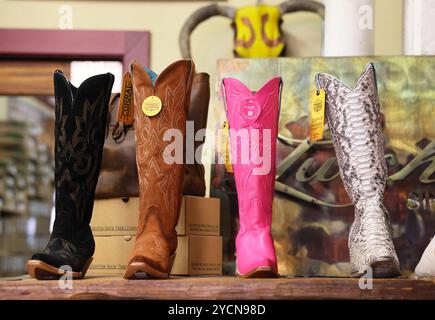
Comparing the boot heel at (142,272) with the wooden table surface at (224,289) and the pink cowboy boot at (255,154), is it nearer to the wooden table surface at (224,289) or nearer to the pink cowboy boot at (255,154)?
the wooden table surface at (224,289)

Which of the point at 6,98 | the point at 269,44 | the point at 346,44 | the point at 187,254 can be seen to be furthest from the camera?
the point at 6,98

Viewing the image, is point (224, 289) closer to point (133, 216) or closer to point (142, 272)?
point (142, 272)

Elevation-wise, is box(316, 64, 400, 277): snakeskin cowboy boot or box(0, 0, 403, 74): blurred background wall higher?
box(0, 0, 403, 74): blurred background wall

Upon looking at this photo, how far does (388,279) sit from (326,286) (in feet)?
0.42

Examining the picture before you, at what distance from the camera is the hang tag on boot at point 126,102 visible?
5.46ft

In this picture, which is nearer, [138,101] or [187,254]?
[138,101]

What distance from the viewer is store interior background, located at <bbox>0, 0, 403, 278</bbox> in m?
2.88

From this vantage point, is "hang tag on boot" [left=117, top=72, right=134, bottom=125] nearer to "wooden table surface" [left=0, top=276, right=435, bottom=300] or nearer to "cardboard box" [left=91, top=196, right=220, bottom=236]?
"cardboard box" [left=91, top=196, right=220, bottom=236]

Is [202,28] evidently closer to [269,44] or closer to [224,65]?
[269,44]

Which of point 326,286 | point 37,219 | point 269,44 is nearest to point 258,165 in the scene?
point 326,286

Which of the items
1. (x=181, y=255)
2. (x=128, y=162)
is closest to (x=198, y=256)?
(x=181, y=255)

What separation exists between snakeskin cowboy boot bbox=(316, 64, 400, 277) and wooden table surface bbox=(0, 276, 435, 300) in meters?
0.14

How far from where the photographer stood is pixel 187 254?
1718 mm

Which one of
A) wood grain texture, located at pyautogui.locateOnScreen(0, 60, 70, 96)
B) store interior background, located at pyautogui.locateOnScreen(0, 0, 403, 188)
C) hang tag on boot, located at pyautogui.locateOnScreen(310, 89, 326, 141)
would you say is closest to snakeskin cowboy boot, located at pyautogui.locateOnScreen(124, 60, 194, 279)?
hang tag on boot, located at pyautogui.locateOnScreen(310, 89, 326, 141)
